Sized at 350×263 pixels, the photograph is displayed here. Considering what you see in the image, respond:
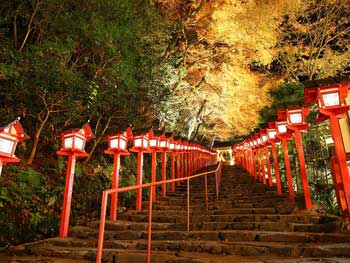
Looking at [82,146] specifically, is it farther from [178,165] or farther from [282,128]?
[178,165]

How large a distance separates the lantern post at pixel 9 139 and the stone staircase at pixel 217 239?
7.57ft

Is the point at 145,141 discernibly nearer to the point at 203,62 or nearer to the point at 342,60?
the point at 203,62

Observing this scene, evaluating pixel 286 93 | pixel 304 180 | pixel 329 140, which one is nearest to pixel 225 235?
pixel 304 180

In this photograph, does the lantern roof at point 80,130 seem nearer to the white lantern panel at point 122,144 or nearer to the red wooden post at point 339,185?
the white lantern panel at point 122,144

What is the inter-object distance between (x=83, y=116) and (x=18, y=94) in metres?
2.34

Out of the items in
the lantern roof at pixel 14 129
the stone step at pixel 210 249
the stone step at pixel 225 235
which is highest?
the lantern roof at pixel 14 129

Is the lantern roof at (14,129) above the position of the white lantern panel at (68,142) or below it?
below

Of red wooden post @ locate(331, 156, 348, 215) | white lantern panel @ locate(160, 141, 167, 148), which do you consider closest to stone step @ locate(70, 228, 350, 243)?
red wooden post @ locate(331, 156, 348, 215)

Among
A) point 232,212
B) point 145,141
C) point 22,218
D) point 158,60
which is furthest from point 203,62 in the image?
point 22,218

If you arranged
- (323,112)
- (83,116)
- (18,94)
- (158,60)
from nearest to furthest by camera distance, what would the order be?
(323,112) → (18,94) → (83,116) → (158,60)

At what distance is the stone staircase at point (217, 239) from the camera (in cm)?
516

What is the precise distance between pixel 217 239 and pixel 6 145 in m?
4.93

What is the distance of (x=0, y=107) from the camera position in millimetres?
8664

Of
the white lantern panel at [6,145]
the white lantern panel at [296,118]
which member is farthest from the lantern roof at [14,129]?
the white lantern panel at [296,118]
